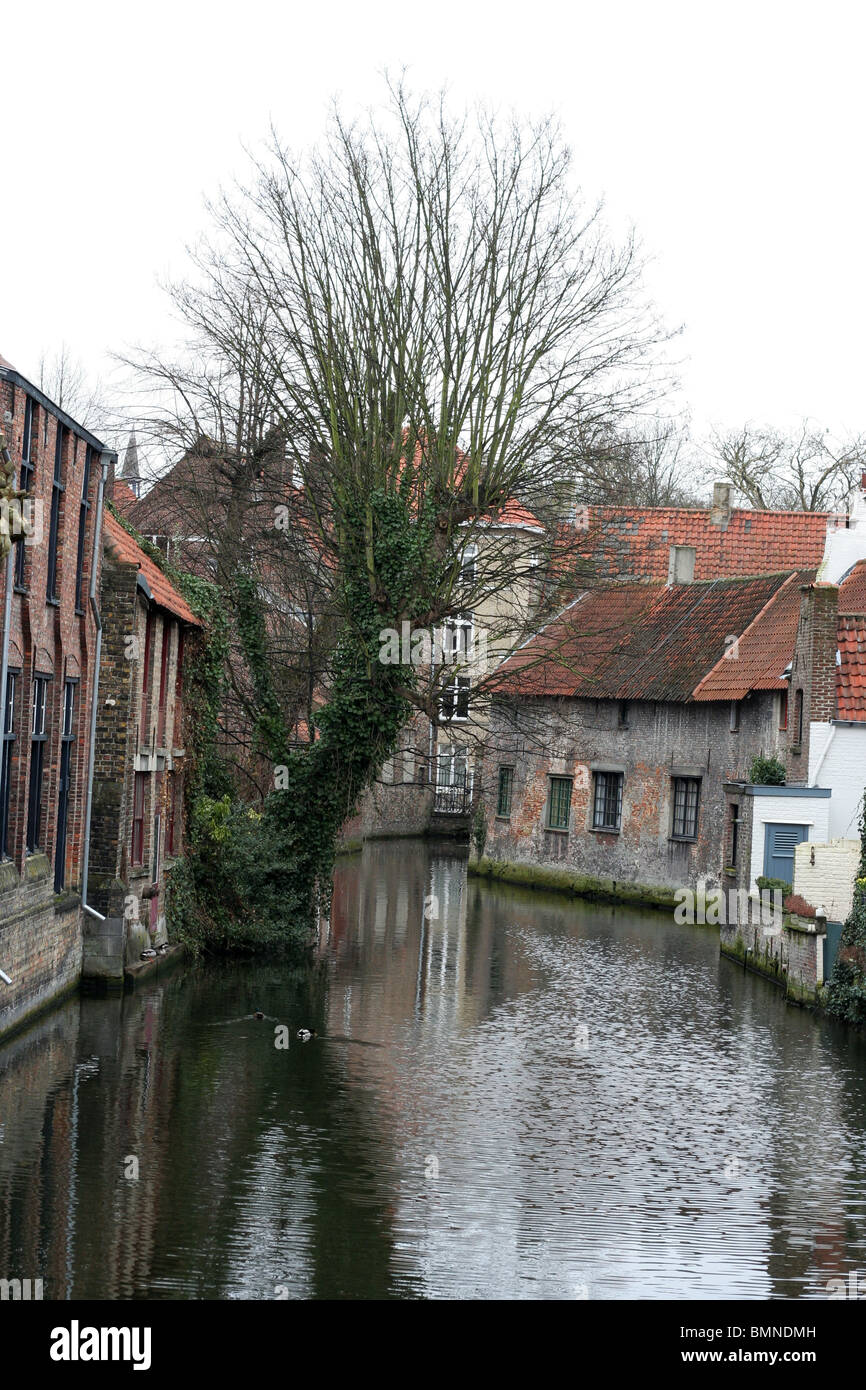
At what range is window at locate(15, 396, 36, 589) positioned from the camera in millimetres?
16672

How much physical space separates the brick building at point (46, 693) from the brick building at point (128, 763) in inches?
16.2

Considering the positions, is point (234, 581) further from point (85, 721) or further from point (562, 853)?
point (562, 853)

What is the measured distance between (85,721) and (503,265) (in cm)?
1121

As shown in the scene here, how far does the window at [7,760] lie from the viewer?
1650 cm

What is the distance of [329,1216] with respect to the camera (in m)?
11.1

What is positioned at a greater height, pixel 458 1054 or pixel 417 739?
pixel 417 739

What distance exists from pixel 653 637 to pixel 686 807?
4.61 meters

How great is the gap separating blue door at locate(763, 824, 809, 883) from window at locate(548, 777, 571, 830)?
13.7m

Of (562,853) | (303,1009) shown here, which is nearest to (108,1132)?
(303,1009)

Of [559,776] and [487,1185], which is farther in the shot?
[559,776]

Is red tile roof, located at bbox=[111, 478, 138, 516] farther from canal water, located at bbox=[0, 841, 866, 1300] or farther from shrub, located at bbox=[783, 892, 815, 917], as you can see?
shrub, located at bbox=[783, 892, 815, 917]

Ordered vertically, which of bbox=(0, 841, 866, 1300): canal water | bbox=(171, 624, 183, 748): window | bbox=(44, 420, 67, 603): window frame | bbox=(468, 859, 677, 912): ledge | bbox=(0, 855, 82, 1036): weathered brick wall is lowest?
bbox=(0, 841, 866, 1300): canal water

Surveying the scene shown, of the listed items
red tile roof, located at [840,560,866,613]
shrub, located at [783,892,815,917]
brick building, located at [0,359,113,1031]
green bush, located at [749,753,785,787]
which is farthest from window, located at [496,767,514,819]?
brick building, located at [0,359,113,1031]

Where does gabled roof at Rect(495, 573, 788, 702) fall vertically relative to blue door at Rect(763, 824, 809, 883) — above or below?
above
